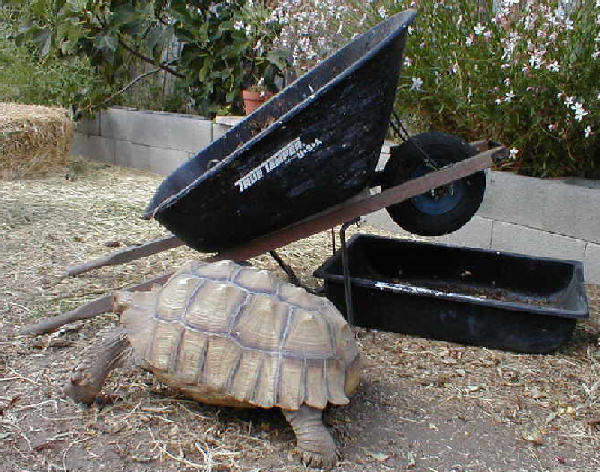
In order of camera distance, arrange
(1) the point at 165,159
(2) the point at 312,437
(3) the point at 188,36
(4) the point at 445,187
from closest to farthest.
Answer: (2) the point at 312,437 → (4) the point at 445,187 → (3) the point at 188,36 → (1) the point at 165,159

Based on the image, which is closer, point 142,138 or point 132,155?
point 142,138

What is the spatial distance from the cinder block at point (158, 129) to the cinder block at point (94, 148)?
0.34 feet

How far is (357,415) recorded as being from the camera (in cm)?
252

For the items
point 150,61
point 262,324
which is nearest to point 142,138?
point 150,61

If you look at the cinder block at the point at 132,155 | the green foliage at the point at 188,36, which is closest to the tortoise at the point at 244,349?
the green foliage at the point at 188,36

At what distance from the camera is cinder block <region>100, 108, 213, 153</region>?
6.75m

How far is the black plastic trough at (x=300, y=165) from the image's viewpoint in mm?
2637

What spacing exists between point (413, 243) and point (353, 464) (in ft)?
5.56

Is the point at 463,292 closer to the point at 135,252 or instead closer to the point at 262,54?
the point at 135,252

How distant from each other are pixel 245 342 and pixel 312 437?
0.37 m

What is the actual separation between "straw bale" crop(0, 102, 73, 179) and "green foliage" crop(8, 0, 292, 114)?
78cm

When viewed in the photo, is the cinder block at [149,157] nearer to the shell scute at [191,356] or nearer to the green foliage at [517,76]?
the green foliage at [517,76]

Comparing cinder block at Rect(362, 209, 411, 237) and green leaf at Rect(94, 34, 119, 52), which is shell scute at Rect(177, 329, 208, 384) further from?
→ green leaf at Rect(94, 34, 119, 52)

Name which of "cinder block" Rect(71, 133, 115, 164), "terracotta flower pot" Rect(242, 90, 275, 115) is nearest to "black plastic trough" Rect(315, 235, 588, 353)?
"terracotta flower pot" Rect(242, 90, 275, 115)
